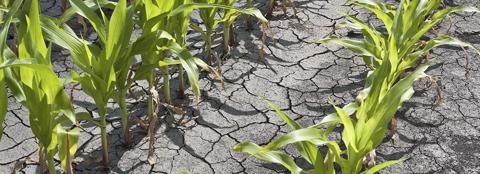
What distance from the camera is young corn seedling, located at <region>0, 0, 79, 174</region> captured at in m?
2.28

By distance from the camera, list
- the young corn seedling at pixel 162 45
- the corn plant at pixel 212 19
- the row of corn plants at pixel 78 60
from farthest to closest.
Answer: the corn plant at pixel 212 19 → the young corn seedling at pixel 162 45 → the row of corn plants at pixel 78 60

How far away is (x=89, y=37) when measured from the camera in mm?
3906

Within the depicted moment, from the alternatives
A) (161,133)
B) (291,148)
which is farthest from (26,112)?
(291,148)

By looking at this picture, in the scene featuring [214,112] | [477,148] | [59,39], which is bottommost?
[477,148]

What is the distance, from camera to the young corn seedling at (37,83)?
2275 millimetres

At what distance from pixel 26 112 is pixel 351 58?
172cm

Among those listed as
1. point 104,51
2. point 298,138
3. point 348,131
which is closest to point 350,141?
point 348,131

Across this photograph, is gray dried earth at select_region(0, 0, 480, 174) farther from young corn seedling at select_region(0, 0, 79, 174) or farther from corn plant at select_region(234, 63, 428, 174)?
corn plant at select_region(234, 63, 428, 174)

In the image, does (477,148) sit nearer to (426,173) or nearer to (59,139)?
(426,173)

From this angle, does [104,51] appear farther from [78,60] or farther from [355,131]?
[355,131]

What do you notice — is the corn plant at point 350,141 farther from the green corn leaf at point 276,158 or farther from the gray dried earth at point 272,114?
the gray dried earth at point 272,114

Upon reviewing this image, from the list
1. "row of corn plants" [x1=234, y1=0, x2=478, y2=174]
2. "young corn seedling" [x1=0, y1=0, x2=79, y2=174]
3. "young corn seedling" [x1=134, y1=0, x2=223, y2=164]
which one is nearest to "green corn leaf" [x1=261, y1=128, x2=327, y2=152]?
"row of corn plants" [x1=234, y1=0, x2=478, y2=174]

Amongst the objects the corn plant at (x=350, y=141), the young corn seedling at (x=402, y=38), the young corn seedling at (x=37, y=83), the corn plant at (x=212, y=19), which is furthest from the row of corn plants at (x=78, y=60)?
the young corn seedling at (x=402, y=38)

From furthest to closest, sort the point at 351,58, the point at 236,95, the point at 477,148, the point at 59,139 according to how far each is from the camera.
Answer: the point at 351,58 < the point at 236,95 < the point at 477,148 < the point at 59,139
